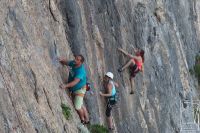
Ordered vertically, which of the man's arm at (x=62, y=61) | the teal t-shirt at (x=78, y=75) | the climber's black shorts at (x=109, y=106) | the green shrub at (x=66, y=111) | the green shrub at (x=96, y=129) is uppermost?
the man's arm at (x=62, y=61)

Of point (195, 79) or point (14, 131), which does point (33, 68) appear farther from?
point (195, 79)

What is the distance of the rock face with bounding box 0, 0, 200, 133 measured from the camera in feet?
35.5

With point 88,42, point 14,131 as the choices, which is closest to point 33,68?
point 14,131

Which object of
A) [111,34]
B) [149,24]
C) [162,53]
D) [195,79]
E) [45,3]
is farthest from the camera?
[195,79]

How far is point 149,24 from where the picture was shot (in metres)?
24.9

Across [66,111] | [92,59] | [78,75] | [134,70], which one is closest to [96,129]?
[78,75]

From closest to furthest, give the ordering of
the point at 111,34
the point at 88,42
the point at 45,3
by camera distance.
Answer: the point at 45,3 → the point at 88,42 → the point at 111,34

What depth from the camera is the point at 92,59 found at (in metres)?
17.2

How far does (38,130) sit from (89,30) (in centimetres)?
725

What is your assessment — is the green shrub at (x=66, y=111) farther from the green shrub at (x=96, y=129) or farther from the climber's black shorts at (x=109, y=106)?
the climber's black shorts at (x=109, y=106)

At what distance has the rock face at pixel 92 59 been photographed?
426 inches

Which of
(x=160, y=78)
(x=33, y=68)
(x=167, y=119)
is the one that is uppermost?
(x=33, y=68)

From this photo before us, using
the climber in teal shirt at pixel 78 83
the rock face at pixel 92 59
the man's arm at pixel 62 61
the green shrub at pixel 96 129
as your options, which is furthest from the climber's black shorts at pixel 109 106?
the man's arm at pixel 62 61

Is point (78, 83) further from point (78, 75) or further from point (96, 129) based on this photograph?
point (96, 129)
